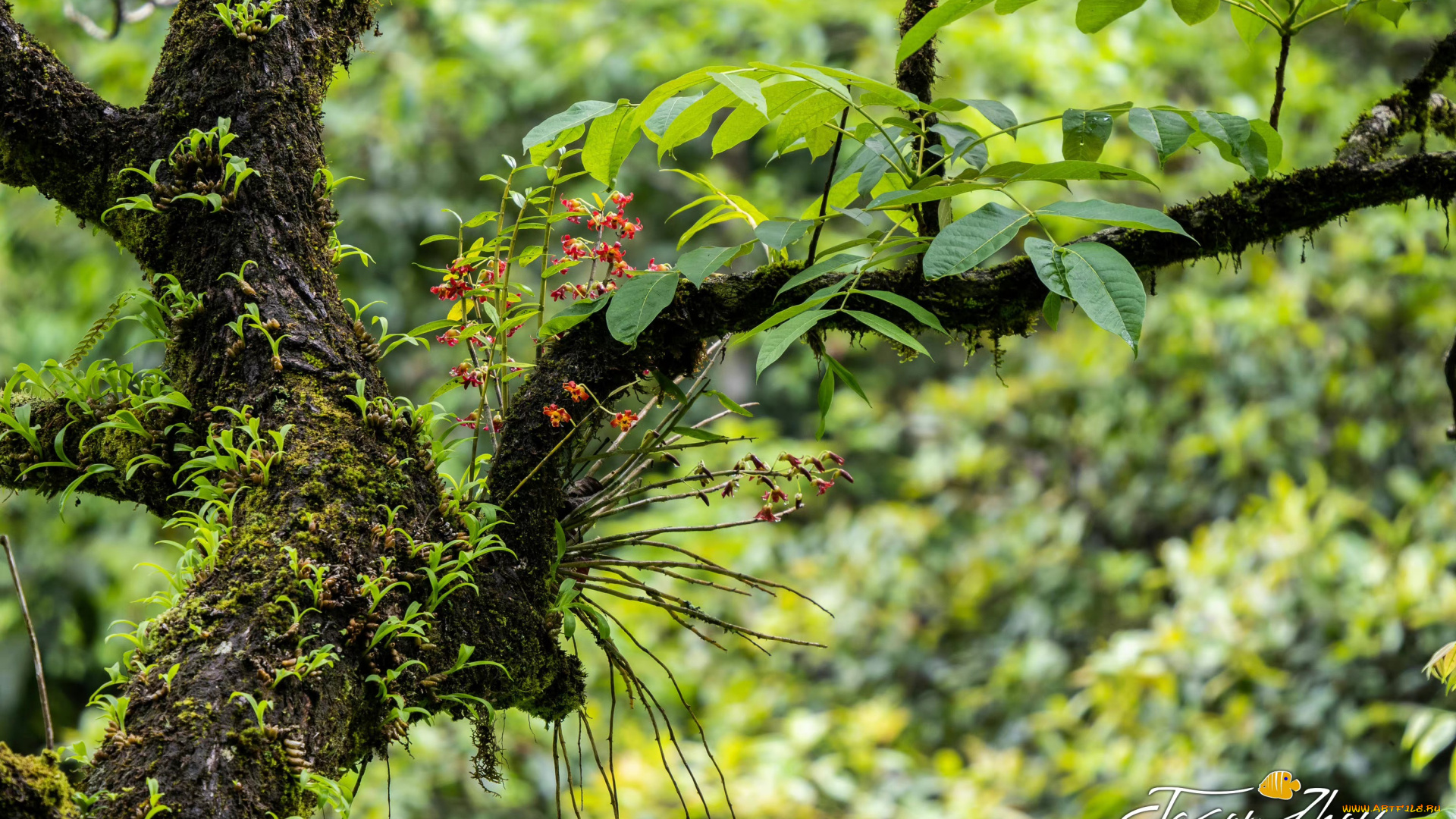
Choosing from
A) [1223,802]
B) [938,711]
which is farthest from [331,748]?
[938,711]

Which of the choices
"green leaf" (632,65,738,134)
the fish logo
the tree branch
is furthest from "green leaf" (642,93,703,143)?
the fish logo

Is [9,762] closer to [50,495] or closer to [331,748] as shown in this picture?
[331,748]

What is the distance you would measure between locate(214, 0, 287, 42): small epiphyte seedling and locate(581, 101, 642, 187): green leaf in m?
0.40

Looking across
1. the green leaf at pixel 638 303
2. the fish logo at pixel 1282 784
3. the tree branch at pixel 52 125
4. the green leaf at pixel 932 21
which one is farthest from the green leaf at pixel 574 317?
the fish logo at pixel 1282 784

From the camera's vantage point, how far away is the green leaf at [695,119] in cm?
104

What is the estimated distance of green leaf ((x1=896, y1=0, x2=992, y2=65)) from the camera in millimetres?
1007

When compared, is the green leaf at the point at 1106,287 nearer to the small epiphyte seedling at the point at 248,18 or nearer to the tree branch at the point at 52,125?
the small epiphyte seedling at the point at 248,18

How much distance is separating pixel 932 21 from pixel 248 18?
2.49 ft

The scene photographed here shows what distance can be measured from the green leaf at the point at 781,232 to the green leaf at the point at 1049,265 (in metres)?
0.24

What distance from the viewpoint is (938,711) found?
4441 millimetres

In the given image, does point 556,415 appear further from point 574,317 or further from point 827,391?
point 827,391

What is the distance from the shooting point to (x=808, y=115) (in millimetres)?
1100

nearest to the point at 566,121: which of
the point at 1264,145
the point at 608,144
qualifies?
the point at 608,144

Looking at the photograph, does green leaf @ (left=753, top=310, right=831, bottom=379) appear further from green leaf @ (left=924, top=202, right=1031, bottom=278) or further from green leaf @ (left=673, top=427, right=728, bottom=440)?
green leaf @ (left=673, top=427, right=728, bottom=440)
